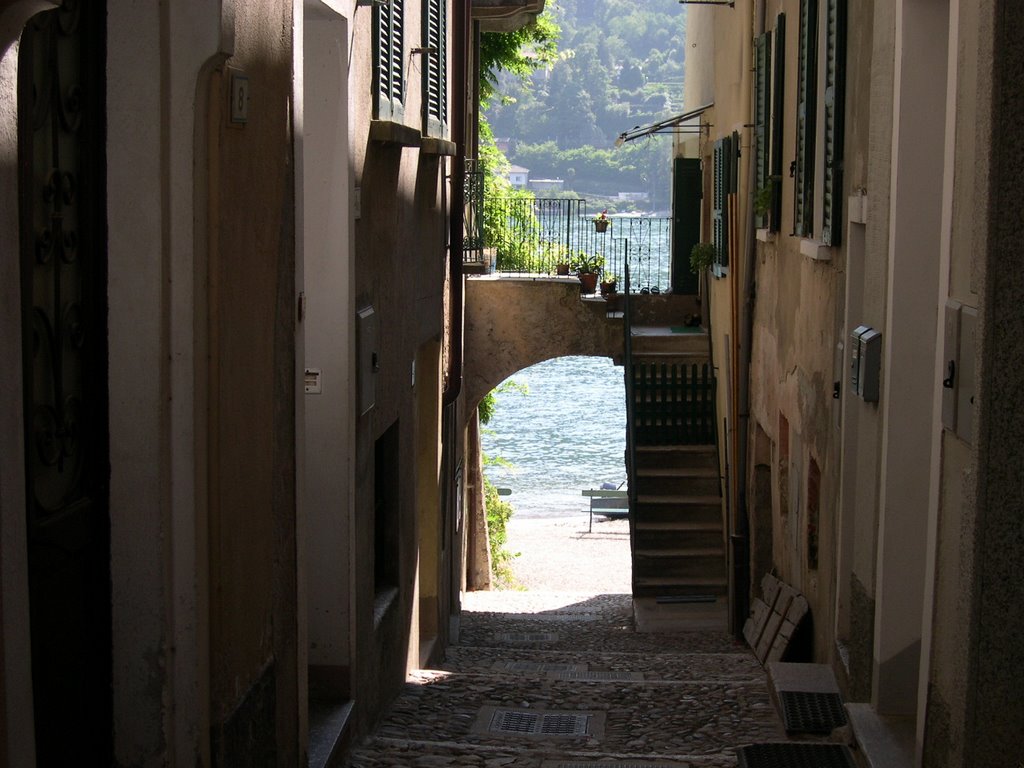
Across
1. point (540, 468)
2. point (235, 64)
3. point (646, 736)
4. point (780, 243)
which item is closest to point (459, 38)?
point (780, 243)

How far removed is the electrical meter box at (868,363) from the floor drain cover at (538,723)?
2.52 m

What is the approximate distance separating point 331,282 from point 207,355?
2557mm

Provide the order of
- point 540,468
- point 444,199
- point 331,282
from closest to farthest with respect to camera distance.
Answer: point 331,282 → point 444,199 → point 540,468

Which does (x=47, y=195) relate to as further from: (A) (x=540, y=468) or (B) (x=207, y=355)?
(A) (x=540, y=468)

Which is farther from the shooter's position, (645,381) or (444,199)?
(645,381)

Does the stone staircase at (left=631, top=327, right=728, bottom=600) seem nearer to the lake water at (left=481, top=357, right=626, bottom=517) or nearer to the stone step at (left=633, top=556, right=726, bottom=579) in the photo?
the stone step at (left=633, top=556, right=726, bottom=579)

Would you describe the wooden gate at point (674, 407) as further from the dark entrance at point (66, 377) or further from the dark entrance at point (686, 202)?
the dark entrance at point (66, 377)

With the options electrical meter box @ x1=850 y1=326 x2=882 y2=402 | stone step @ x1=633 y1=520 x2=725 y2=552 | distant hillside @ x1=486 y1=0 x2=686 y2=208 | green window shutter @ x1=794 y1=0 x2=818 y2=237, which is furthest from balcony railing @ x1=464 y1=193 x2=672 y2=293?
distant hillside @ x1=486 y1=0 x2=686 y2=208

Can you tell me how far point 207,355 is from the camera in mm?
3738

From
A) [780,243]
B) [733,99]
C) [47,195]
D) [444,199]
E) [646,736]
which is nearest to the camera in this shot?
[47,195]

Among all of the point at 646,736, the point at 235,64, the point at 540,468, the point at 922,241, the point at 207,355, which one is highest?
the point at 235,64

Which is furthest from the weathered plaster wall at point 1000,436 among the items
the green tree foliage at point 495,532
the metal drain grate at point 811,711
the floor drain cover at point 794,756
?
the green tree foliage at point 495,532

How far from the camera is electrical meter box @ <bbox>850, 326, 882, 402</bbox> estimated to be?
600 cm

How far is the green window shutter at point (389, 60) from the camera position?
Answer: 23.7 ft
